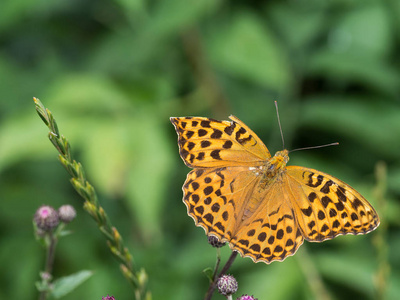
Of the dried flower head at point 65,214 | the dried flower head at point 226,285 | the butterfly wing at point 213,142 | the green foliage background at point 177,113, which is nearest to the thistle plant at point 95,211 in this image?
the dried flower head at point 226,285

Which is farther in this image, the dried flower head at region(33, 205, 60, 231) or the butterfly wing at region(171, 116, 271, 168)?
the butterfly wing at region(171, 116, 271, 168)

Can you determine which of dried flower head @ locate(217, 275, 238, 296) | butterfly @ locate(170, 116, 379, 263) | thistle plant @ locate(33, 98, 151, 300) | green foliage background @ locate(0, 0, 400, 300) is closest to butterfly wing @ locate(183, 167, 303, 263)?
butterfly @ locate(170, 116, 379, 263)

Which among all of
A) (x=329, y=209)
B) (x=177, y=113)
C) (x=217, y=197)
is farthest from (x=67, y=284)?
(x=177, y=113)

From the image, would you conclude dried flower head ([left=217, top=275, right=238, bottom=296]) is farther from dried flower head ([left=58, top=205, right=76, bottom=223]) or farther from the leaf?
dried flower head ([left=58, top=205, right=76, bottom=223])

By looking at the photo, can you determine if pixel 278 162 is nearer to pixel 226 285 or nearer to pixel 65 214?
pixel 226 285

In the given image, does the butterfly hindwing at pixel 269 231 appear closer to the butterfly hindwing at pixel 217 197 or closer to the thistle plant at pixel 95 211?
the butterfly hindwing at pixel 217 197

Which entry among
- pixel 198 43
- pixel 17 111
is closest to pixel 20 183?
pixel 17 111

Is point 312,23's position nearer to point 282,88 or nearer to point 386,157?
point 282,88
